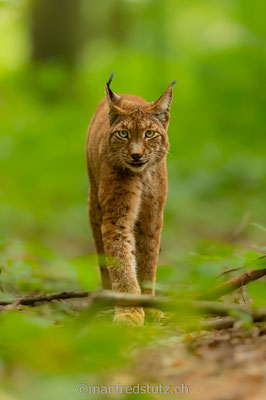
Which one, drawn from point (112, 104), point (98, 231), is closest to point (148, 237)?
point (98, 231)

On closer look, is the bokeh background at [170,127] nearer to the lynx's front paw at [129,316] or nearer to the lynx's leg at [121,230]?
the lynx's leg at [121,230]

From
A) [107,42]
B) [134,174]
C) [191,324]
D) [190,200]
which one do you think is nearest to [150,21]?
[107,42]

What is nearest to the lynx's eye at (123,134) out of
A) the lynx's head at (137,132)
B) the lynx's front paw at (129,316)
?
the lynx's head at (137,132)

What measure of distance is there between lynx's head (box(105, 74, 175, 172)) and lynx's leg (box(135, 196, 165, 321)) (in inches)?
13.4

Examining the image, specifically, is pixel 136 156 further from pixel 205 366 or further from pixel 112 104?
pixel 205 366

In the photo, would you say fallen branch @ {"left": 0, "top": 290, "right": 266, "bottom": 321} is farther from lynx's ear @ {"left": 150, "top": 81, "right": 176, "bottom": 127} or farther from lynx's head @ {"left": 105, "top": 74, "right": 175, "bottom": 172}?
lynx's ear @ {"left": 150, "top": 81, "right": 176, "bottom": 127}

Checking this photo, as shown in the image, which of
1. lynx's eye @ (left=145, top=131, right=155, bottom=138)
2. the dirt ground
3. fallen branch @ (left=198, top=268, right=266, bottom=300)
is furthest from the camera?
lynx's eye @ (left=145, top=131, right=155, bottom=138)

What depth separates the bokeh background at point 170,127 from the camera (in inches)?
438

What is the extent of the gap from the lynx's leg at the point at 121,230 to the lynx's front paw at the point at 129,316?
19 cm

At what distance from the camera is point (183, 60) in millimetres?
15664

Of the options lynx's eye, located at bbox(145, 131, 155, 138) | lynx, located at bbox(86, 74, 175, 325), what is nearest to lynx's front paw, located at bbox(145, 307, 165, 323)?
lynx, located at bbox(86, 74, 175, 325)

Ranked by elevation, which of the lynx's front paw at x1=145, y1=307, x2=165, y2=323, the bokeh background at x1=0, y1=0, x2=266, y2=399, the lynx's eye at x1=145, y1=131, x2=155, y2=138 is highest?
the bokeh background at x1=0, y1=0, x2=266, y2=399

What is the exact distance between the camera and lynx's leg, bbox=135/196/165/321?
219 inches

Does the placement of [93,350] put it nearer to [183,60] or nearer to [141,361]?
[141,361]
